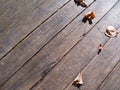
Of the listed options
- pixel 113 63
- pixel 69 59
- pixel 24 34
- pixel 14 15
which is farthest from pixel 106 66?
pixel 14 15

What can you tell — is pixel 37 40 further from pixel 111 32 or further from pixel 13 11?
pixel 111 32

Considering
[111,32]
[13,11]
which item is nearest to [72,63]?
[111,32]

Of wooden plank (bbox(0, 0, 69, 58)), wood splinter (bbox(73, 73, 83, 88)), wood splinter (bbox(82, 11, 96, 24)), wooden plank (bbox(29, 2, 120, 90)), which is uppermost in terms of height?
wooden plank (bbox(0, 0, 69, 58))

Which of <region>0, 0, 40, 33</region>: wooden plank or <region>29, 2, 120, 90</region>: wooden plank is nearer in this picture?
<region>29, 2, 120, 90</region>: wooden plank

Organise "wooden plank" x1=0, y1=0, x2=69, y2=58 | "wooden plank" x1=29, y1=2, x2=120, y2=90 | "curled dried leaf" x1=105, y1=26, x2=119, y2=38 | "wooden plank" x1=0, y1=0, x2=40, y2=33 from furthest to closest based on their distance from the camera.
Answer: "curled dried leaf" x1=105, y1=26, x2=119, y2=38 → "wooden plank" x1=0, y1=0, x2=40, y2=33 → "wooden plank" x1=0, y1=0, x2=69, y2=58 → "wooden plank" x1=29, y1=2, x2=120, y2=90

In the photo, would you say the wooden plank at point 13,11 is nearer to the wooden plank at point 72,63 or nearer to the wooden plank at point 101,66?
the wooden plank at point 72,63

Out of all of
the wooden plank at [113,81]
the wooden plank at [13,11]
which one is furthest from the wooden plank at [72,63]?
the wooden plank at [13,11]

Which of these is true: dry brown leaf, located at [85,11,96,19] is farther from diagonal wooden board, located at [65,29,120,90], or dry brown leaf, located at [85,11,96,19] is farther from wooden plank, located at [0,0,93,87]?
diagonal wooden board, located at [65,29,120,90]

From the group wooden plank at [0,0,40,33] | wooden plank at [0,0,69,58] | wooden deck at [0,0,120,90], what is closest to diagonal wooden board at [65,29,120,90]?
wooden deck at [0,0,120,90]
